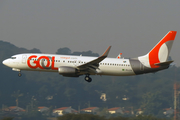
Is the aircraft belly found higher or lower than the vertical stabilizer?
lower

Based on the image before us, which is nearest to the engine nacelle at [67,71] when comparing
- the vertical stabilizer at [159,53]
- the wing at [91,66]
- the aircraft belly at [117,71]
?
the wing at [91,66]

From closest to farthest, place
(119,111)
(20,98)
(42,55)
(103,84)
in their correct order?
(42,55)
(119,111)
(20,98)
(103,84)

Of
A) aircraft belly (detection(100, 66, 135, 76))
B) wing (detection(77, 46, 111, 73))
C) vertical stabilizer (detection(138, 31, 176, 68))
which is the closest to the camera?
wing (detection(77, 46, 111, 73))

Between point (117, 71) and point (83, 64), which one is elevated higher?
point (83, 64)

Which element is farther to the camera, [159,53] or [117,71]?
[159,53]

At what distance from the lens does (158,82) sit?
416ft

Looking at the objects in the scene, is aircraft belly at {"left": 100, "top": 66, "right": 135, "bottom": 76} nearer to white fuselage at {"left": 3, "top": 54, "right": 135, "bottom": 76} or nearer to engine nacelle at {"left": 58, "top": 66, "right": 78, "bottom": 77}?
white fuselage at {"left": 3, "top": 54, "right": 135, "bottom": 76}

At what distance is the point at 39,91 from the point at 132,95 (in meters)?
57.1

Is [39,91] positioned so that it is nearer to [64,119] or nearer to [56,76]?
[56,76]

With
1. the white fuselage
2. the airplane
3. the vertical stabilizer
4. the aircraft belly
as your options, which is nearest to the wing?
the airplane

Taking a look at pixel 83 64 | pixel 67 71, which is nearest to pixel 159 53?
pixel 83 64

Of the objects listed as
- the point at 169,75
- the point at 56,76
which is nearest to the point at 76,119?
the point at 169,75

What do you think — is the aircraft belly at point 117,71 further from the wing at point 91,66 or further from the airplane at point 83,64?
the wing at point 91,66

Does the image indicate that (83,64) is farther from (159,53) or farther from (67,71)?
(159,53)
